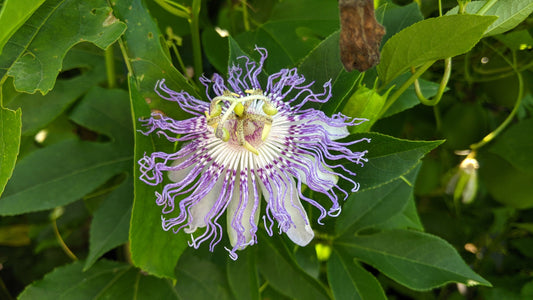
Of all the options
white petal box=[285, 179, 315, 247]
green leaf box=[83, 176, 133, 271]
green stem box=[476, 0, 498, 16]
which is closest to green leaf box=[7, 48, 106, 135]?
green leaf box=[83, 176, 133, 271]

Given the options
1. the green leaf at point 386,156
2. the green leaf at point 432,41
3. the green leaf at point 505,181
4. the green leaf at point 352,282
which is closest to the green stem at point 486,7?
the green leaf at point 432,41

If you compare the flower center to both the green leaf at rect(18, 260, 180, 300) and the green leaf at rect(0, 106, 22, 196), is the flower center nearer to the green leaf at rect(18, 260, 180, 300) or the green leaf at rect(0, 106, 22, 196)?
the green leaf at rect(0, 106, 22, 196)

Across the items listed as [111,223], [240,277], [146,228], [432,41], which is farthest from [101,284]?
[432,41]

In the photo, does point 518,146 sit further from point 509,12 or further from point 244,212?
point 244,212

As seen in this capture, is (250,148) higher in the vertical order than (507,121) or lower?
higher

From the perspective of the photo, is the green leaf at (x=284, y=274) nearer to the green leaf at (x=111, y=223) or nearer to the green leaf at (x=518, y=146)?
the green leaf at (x=111, y=223)
